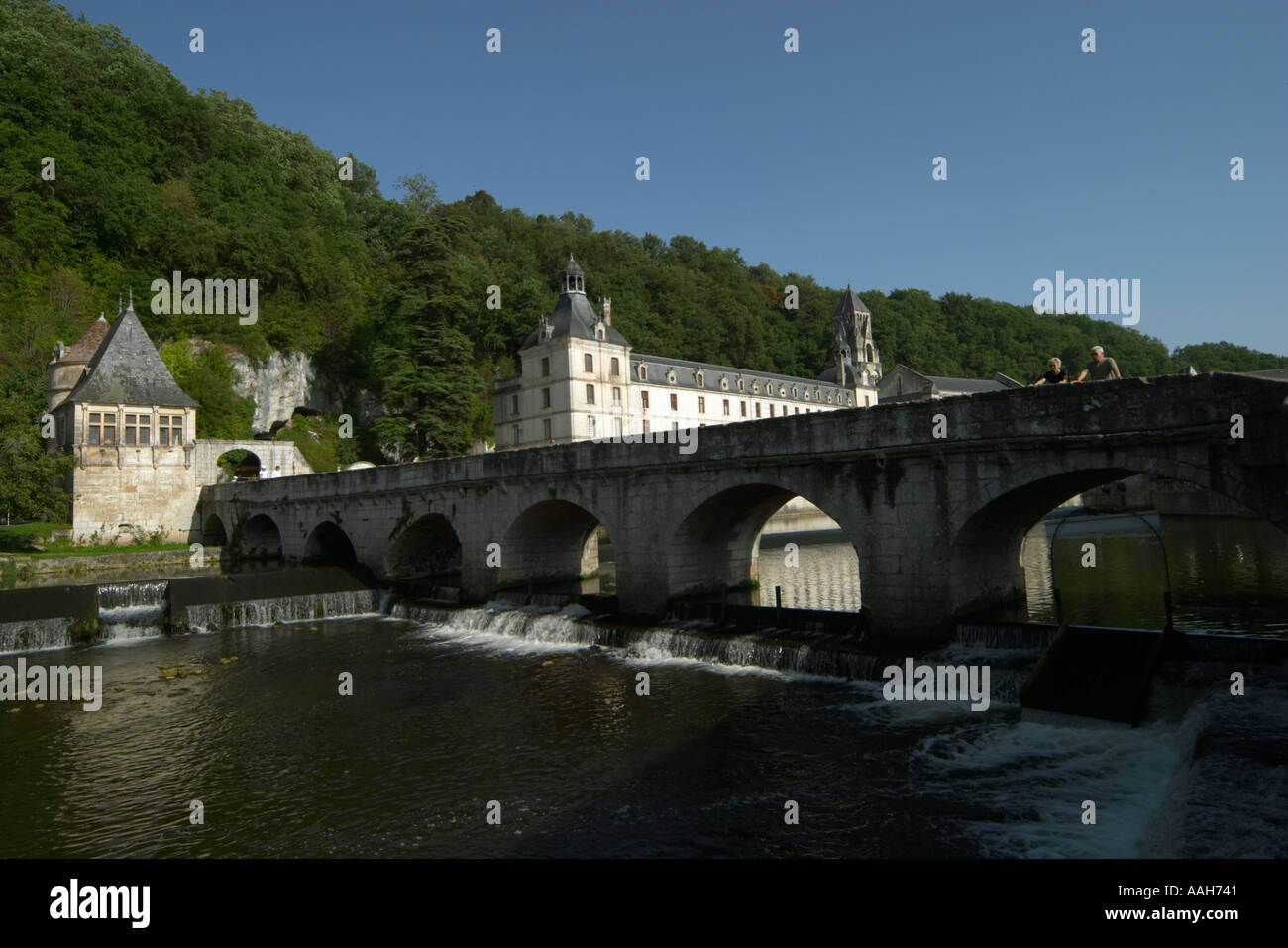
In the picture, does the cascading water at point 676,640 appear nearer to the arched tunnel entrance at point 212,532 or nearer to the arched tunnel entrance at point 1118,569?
the arched tunnel entrance at point 1118,569

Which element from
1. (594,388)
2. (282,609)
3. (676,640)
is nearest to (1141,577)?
(676,640)

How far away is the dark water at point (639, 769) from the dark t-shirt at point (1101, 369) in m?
5.40

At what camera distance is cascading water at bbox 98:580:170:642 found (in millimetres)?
24438

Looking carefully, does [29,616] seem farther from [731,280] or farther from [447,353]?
[731,280]

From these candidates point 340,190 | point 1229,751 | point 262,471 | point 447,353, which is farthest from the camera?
point 340,190

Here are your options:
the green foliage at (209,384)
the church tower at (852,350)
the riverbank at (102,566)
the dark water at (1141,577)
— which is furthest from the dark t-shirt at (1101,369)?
the church tower at (852,350)

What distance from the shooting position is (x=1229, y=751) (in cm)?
860

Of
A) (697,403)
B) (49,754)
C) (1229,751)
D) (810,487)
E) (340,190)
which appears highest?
(340,190)

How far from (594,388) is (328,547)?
2909 centimetres

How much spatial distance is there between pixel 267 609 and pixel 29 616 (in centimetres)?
658

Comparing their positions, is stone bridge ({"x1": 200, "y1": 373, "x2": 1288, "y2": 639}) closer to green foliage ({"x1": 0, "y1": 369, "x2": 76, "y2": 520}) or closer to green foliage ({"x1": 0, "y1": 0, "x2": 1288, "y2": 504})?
green foliage ({"x1": 0, "y1": 369, "x2": 76, "y2": 520})

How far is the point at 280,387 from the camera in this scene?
5612cm

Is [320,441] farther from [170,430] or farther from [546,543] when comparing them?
[546,543]

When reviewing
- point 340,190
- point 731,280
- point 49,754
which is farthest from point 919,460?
point 731,280
